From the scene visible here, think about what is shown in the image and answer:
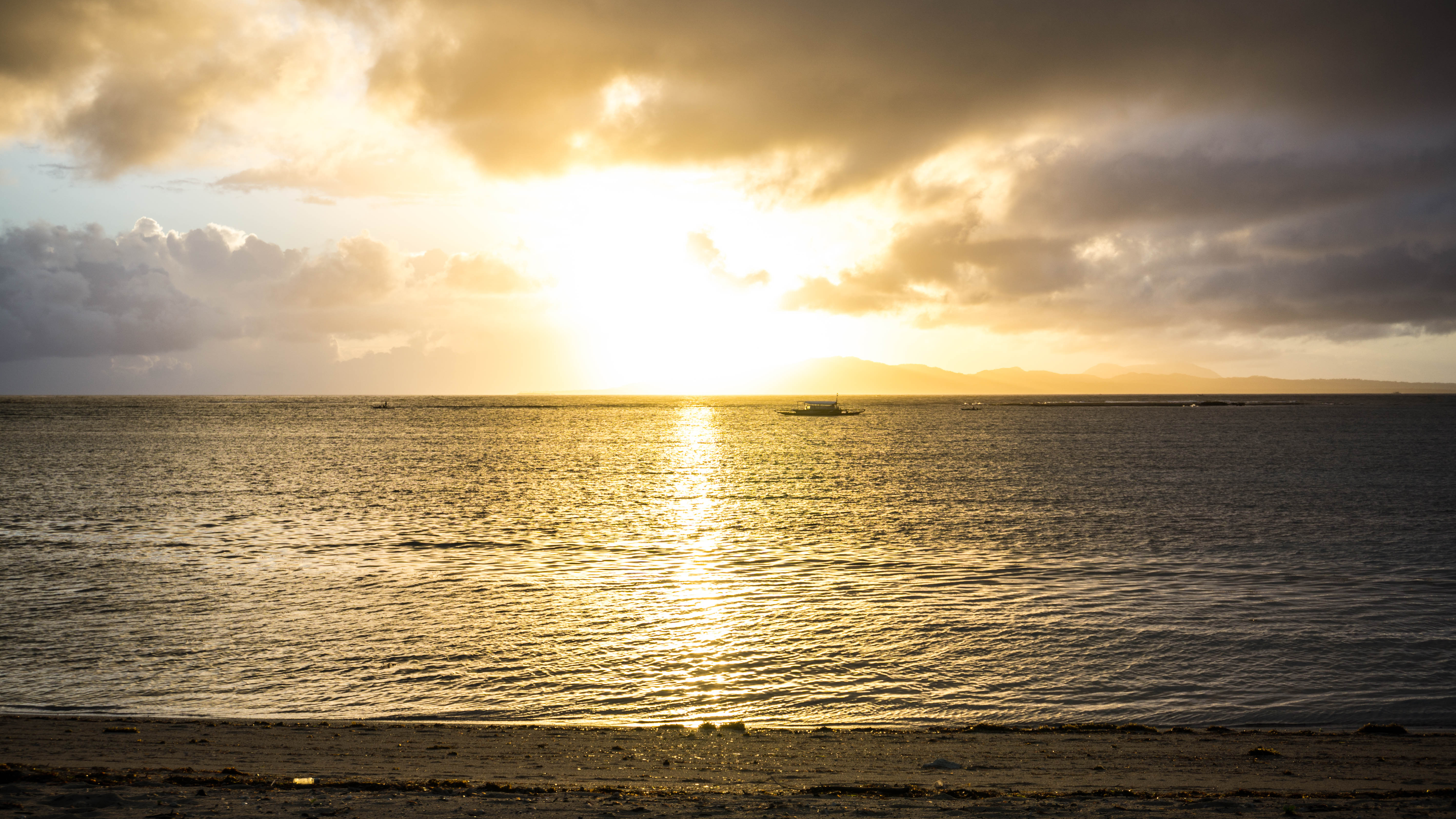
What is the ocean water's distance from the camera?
17016 mm

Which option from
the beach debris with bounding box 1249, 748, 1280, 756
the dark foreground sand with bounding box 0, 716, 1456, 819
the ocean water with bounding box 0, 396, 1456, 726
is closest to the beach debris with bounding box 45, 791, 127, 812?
the dark foreground sand with bounding box 0, 716, 1456, 819

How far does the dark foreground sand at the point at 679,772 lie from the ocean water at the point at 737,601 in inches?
65.4

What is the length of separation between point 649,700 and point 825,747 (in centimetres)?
453

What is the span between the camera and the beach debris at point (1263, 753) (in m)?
13.0

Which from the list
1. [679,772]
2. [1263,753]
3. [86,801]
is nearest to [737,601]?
[679,772]

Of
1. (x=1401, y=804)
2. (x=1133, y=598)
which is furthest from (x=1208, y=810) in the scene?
(x=1133, y=598)

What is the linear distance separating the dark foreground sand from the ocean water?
1.66 metres

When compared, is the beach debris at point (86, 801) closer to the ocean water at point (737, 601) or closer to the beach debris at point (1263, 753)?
the ocean water at point (737, 601)

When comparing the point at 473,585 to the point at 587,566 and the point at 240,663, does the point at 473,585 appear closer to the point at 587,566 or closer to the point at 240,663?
the point at 587,566

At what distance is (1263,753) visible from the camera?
13.1m

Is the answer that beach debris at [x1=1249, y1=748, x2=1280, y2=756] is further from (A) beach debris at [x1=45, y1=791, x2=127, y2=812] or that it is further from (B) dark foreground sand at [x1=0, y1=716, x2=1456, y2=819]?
(A) beach debris at [x1=45, y1=791, x2=127, y2=812]

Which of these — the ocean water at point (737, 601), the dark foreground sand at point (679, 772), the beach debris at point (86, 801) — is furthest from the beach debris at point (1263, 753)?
the beach debris at point (86, 801)

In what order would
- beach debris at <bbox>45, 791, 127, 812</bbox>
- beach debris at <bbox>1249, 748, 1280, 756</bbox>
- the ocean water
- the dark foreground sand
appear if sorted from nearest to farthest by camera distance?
beach debris at <bbox>45, 791, 127, 812</bbox> → the dark foreground sand → beach debris at <bbox>1249, 748, 1280, 756</bbox> → the ocean water

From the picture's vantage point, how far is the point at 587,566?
31.7m
